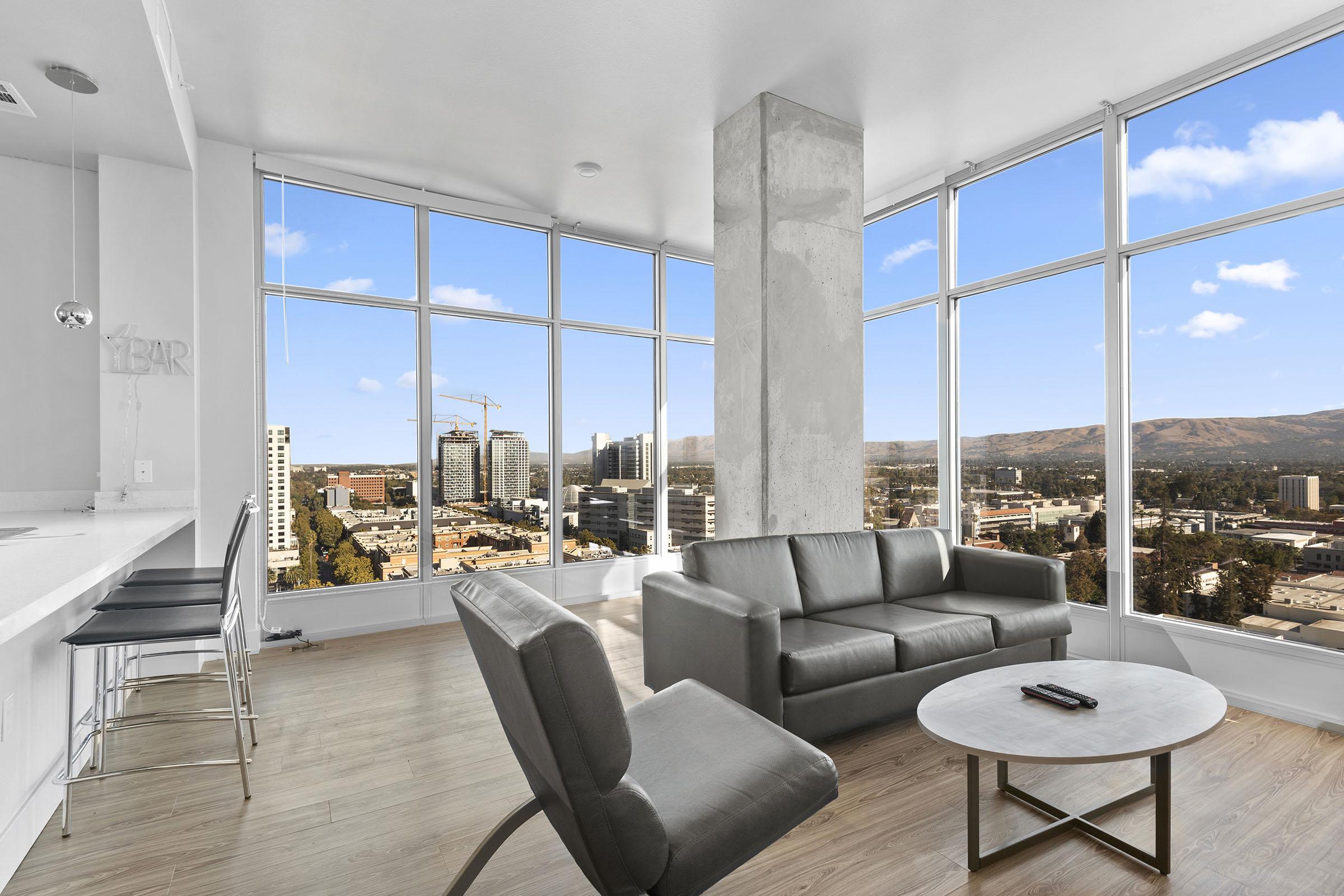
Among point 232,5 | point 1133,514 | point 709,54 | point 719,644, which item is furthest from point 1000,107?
point 232,5

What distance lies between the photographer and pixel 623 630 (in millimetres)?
4832

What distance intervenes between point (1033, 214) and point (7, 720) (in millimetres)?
5532

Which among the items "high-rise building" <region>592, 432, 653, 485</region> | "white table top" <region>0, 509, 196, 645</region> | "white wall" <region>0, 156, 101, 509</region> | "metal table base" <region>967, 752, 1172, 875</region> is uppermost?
"white wall" <region>0, 156, 101, 509</region>

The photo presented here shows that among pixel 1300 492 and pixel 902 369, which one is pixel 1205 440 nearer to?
pixel 1300 492

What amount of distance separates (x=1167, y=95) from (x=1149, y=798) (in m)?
3.65

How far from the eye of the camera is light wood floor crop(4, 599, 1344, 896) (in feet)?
6.33

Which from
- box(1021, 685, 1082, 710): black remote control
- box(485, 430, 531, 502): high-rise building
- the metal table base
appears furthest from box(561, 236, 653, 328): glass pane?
the metal table base

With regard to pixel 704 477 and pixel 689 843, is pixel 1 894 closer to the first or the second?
pixel 689 843

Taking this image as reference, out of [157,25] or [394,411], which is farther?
[394,411]

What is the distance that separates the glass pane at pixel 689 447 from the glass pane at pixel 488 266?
1.45 m

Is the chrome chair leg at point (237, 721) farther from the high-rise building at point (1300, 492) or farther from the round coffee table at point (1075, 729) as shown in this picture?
the high-rise building at point (1300, 492)

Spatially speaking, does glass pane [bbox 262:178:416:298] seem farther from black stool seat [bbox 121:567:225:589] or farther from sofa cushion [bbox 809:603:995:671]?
sofa cushion [bbox 809:603:995:671]

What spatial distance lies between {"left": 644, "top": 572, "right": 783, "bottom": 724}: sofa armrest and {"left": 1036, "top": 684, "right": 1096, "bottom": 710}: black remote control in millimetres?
927

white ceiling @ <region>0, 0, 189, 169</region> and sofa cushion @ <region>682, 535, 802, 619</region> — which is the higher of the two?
white ceiling @ <region>0, 0, 189, 169</region>
